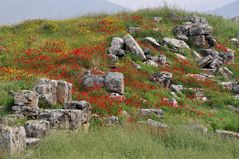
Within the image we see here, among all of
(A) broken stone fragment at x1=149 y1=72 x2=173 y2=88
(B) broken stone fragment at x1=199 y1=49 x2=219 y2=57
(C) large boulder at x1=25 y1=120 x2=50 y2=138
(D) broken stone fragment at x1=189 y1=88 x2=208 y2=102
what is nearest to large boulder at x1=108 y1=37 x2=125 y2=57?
(A) broken stone fragment at x1=149 y1=72 x2=173 y2=88

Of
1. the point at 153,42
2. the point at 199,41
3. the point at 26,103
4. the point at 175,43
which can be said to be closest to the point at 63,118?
the point at 26,103

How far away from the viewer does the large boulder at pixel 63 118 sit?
47.3ft

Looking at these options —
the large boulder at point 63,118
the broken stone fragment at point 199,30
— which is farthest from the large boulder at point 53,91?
the broken stone fragment at point 199,30

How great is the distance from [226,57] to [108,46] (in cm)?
769

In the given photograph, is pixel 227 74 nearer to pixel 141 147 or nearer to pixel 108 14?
pixel 108 14

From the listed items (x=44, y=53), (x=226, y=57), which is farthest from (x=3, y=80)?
(x=226, y=57)

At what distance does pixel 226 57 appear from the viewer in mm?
29781

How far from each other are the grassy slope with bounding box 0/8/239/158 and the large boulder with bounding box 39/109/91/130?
1143 millimetres

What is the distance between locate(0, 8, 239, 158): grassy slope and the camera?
1819 centimetres

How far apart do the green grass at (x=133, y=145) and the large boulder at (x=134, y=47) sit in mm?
12279

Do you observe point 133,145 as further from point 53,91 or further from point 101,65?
point 101,65

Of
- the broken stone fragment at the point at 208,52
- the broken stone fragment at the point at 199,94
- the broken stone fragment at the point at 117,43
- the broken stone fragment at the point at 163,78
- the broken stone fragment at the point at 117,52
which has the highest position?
the broken stone fragment at the point at 117,43

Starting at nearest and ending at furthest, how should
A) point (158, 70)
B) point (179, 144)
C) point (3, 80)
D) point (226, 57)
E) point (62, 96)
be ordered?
point (179, 144) → point (62, 96) → point (3, 80) → point (158, 70) → point (226, 57)

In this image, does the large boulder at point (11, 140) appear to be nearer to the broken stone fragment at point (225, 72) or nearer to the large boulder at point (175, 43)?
the broken stone fragment at point (225, 72)
